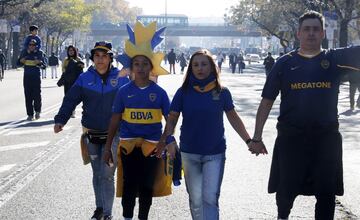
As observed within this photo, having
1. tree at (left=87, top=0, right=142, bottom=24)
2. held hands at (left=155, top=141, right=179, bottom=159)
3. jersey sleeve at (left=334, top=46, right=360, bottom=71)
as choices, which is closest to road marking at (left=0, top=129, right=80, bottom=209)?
held hands at (left=155, top=141, right=179, bottom=159)

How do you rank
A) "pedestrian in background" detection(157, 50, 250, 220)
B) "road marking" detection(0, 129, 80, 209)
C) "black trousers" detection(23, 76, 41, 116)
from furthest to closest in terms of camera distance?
"black trousers" detection(23, 76, 41, 116), "road marking" detection(0, 129, 80, 209), "pedestrian in background" detection(157, 50, 250, 220)

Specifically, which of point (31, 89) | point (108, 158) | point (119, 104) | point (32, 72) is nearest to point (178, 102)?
point (119, 104)

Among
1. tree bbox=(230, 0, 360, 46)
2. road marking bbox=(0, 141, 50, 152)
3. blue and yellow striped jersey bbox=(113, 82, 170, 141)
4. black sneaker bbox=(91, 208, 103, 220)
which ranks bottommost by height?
road marking bbox=(0, 141, 50, 152)

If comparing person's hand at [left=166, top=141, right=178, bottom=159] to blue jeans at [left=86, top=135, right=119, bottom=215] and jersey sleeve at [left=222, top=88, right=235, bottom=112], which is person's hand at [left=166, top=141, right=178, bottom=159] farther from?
blue jeans at [left=86, top=135, right=119, bottom=215]

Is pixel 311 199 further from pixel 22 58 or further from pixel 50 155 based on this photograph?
pixel 22 58

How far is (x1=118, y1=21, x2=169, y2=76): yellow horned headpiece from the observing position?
19.9 feet

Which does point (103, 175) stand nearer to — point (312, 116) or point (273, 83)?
point (273, 83)

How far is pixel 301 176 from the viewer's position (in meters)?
5.59

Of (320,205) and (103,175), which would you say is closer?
(320,205)

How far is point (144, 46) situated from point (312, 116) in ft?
5.40

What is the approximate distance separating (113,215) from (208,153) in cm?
189

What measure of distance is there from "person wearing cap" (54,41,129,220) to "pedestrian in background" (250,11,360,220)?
1753 millimetres

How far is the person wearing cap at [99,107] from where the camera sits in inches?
259

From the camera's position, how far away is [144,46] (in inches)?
239
